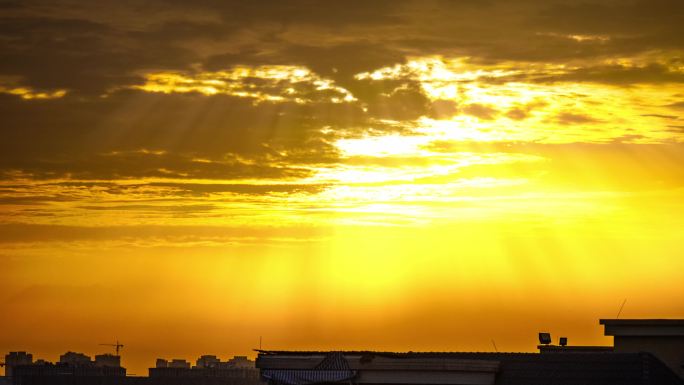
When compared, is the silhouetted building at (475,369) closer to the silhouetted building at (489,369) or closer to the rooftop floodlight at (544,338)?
the silhouetted building at (489,369)

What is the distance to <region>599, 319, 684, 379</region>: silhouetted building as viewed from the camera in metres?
89.9

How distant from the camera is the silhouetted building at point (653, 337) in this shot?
295 feet

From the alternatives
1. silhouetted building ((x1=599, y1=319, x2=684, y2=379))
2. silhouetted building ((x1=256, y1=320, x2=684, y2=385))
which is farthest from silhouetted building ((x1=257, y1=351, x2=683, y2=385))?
silhouetted building ((x1=599, y1=319, x2=684, y2=379))

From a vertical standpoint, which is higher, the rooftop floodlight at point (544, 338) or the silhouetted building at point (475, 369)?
the rooftop floodlight at point (544, 338)

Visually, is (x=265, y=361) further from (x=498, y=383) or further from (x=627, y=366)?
(x=627, y=366)

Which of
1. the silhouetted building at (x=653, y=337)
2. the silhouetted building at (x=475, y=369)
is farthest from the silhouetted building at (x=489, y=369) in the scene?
the silhouetted building at (x=653, y=337)

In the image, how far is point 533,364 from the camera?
78.6 m

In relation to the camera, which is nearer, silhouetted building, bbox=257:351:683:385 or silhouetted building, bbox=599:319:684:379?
silhouetted building, bbox=257:351:683:385

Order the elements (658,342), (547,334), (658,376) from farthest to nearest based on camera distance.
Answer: (547,334)
(658,342)
(658,376)

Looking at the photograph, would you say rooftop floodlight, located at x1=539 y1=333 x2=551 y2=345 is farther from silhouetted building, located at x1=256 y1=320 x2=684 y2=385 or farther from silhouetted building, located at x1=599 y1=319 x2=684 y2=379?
silhouetted building, located at x1=256 y1=320 x2=684 y2=385

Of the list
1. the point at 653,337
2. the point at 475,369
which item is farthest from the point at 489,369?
the point at 653,337

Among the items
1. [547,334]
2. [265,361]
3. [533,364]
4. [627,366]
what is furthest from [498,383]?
[547,334]

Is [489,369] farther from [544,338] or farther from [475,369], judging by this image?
[544,338]

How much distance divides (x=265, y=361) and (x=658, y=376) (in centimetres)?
2296
